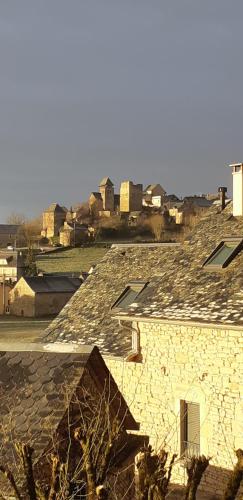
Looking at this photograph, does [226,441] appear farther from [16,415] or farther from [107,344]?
[16,415]

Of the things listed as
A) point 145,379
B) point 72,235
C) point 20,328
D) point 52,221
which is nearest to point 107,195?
point 52,221

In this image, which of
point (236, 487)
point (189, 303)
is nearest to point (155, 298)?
point (189, 303)

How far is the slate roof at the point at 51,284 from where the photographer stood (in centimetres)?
7138

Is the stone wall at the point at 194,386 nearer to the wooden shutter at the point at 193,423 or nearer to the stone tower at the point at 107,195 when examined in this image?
the wooden shutter at the point at 193,423

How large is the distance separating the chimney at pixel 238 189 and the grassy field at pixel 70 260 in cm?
7166

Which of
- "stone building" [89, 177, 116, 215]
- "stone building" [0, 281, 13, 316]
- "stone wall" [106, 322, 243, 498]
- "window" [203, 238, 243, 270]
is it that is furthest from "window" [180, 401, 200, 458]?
"stone building" [89, 177, 116, 215]

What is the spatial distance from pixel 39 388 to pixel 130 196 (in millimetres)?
146910

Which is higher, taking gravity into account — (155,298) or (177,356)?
(155,298)

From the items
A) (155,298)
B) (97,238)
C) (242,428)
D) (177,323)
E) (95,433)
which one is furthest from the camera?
(97,238)

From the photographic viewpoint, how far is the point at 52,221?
478 feet

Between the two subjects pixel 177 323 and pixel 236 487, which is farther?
pixel 177 323

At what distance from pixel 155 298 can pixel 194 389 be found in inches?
104

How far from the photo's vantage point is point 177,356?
1673cm

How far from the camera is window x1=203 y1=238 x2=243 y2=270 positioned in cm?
1762
